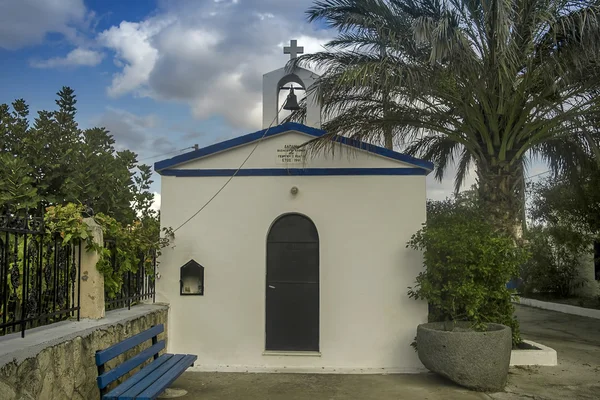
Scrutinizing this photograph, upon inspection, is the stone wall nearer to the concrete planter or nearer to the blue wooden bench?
the blue wooden bench

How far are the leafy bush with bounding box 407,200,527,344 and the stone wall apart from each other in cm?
414

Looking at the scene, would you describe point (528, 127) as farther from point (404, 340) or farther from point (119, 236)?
point (119, 236)

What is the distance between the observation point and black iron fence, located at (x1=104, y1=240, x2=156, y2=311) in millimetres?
7379

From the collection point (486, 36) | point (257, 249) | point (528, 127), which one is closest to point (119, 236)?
point (257, 249)

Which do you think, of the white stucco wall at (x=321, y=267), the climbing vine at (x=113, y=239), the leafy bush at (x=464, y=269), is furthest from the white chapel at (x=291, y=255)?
the leafy bush at (x=464, y=269)

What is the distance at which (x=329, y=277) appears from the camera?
8.52 metres

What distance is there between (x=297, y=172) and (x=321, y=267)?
59.6 inches

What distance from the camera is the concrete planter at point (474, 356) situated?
6.98 metres

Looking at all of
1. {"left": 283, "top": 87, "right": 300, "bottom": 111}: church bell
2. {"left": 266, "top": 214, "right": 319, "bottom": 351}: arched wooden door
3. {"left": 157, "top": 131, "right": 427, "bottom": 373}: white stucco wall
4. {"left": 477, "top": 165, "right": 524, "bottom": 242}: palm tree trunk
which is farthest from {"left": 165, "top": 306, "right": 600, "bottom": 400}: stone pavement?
{"left": 283, "top": 87, "right": 300, "bottom": 111}: church bell

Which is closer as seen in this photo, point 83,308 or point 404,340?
point 83,308

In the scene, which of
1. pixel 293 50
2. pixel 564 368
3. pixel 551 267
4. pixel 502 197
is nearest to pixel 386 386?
pixel 564 368

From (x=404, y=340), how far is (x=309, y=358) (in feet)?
4.76

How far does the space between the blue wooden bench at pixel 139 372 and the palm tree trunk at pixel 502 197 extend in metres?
6.08

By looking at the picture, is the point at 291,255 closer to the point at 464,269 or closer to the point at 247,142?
the point at 247,142
